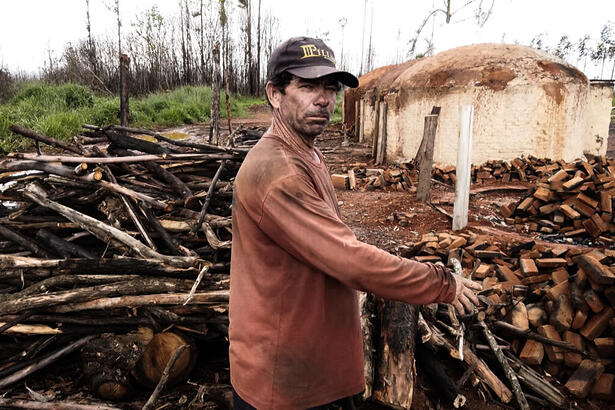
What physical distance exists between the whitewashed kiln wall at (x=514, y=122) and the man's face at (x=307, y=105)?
820 cm

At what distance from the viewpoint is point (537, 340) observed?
111 inches

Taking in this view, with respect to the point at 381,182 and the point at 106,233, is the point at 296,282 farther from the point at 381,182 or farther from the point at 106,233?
the point at 381,182

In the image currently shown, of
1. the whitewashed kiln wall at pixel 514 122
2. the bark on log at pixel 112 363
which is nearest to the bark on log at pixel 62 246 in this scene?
the bark on log at pixel 112 363

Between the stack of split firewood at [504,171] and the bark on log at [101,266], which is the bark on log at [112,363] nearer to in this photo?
the bark on log at [101,266]

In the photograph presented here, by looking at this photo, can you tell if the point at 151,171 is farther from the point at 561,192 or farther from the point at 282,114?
the point at 561,192

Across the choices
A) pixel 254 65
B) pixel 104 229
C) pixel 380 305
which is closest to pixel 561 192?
pixel 380 305

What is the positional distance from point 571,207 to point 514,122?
387cm

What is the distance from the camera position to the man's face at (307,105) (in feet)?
4.60

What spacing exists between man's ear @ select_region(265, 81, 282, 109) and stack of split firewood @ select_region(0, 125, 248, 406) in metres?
1.61

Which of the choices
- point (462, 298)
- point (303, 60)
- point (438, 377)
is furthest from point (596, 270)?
point (303, 60)

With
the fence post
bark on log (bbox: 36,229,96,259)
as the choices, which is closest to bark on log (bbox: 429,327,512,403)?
bark on log (bbox: 36,229,96,259)

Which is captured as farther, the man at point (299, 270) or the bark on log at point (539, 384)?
the bark on log at point (539, 384)

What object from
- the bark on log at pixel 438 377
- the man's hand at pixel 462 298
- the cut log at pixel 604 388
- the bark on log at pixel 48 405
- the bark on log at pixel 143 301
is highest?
the man's hand at pixel 462 298

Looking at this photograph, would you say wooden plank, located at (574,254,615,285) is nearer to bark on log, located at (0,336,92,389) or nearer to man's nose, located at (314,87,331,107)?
man's nose, located at (314,87,331,107)
